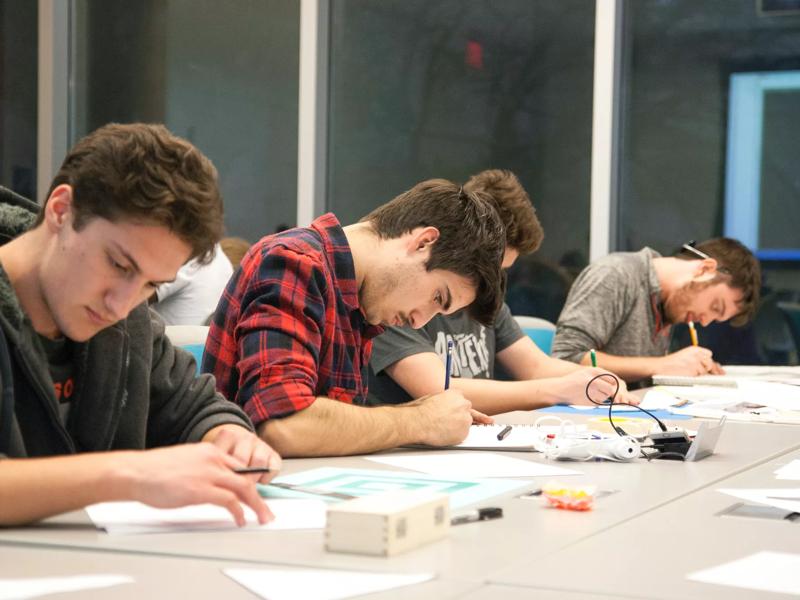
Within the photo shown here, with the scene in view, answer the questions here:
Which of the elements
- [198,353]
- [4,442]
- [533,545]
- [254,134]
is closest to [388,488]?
[533,545]

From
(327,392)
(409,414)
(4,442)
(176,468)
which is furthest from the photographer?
(327,392)

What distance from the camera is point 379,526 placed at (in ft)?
3.87

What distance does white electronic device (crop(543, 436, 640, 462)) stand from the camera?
1.94 m

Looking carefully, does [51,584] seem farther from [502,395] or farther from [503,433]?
[502,395]

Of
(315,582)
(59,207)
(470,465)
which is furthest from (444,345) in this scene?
(315,582)

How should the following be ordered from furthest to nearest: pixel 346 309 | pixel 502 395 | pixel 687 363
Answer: pixel 687 363 → pixel 502 395 → pixel 346 309

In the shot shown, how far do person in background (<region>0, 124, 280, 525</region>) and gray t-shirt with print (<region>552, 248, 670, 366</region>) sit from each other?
237 cm

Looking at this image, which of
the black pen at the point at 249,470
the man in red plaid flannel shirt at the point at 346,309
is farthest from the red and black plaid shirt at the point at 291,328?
the black pen at the point at 249,470

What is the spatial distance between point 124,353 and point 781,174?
3.70 m

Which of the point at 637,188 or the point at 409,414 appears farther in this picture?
the point at 637,188

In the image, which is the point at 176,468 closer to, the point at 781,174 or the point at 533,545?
the point at 533,545

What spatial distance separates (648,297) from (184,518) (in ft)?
9.60

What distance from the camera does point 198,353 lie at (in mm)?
2492

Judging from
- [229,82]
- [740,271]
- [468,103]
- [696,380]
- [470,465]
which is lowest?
[696,380]
